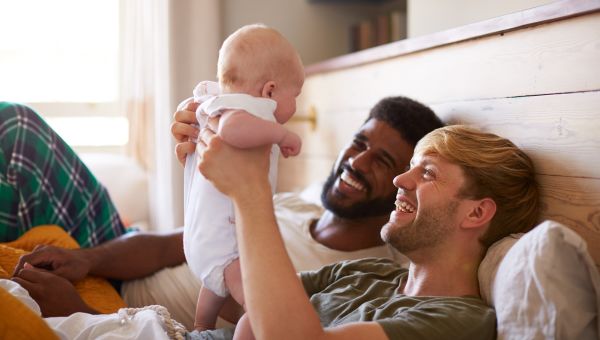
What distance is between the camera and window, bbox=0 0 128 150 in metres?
3.34

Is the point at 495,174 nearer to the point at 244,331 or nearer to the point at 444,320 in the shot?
the point at 444,320

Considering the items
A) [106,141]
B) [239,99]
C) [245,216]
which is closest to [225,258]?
[245,216]

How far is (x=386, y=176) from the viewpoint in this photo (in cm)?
183

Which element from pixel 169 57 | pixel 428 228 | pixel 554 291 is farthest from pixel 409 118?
pixel 169 57

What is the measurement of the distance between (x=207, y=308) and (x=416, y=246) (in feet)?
1.56

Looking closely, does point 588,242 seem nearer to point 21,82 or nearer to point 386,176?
point 386,176

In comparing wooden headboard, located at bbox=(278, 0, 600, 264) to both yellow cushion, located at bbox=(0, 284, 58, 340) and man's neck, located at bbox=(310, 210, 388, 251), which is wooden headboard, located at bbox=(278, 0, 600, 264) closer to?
man's neck, located at bbox=(310, 210, 388, 251)

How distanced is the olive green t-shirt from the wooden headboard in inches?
12.8

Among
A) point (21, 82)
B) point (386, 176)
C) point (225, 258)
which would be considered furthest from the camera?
point (21, 82)

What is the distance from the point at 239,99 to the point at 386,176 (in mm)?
862

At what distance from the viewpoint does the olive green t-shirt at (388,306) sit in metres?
1.07

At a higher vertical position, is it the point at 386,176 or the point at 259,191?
the point at 259,191

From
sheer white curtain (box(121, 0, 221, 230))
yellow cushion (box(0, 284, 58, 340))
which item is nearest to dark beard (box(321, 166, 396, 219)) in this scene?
yellow cushion (box(0, 284, 58, 340))

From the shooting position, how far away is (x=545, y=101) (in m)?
1.36
